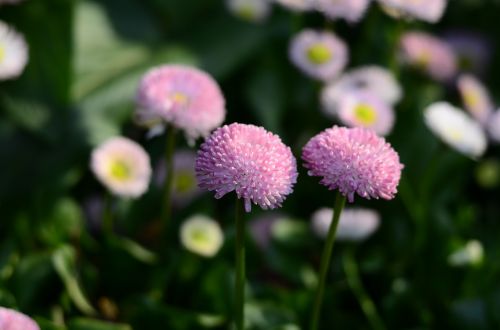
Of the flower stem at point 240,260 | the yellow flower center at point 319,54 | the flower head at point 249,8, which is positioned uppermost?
the flower head at point 249,8

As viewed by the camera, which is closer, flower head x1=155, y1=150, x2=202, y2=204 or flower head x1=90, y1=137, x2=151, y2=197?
flower head x1=90, y1=137, x2=151, y2=197

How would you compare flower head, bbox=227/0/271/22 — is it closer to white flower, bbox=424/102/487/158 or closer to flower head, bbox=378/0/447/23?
flower head, bbox=378/0/447/23

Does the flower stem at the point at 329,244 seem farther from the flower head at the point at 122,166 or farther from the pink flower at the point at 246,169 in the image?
the flower head at the point at 122,166

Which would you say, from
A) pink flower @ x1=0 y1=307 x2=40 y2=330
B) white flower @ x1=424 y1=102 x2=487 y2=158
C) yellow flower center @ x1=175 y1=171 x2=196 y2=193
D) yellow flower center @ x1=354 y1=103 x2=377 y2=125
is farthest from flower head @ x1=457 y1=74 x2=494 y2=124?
pink flower @ x1=0 y1=307 x2=40 y2=330

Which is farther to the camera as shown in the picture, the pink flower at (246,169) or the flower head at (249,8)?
the flower head at (249,8)

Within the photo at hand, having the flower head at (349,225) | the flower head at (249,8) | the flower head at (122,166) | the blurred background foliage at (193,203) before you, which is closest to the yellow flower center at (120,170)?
the flower head at (122,166)

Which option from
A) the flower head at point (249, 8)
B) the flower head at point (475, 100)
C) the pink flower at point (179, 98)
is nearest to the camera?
the pink flower at point (179, 98)

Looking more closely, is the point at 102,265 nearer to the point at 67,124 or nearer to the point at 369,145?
the point at 67,124
